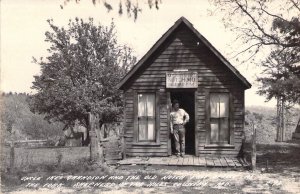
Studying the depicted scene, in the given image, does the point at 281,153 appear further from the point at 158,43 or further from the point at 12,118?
the point at 12,118

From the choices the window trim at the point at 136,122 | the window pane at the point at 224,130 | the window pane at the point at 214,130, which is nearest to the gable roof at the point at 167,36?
the window trim at the point at 136,122

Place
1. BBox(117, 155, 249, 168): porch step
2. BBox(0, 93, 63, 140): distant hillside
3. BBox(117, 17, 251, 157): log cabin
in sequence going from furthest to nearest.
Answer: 1. BBox(0, 93, 63, 140): distant hillside
2. BBox(117, 17, 251, 157): log cabin
3. BBox(117, 155, 249, 168): porch step

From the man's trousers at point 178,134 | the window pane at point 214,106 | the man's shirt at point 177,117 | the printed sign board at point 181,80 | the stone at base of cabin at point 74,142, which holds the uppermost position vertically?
the printed sign board at point 181,80

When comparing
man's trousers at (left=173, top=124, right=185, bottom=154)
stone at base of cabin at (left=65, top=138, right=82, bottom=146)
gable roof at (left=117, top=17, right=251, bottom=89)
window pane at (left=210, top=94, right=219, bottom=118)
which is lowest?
stone at base of cabin at (left=65, top=138, right=82, bottom=146)

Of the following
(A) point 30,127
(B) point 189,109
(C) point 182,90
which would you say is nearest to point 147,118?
(C) point 182,90

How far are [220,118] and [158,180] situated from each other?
15.5 ft

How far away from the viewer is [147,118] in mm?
14703

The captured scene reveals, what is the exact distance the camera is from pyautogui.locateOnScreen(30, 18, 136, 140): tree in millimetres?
27219

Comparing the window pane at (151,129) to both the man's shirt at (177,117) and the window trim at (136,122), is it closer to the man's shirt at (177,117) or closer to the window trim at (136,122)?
the window trim at (136,122)

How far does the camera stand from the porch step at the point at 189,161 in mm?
12467

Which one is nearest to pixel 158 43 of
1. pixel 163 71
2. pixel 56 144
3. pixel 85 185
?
pixel 163 71

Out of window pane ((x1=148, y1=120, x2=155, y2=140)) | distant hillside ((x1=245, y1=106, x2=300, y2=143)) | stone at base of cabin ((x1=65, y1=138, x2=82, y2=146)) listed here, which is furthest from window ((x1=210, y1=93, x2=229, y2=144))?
stone at base of cabin ((x1=65, y1=138, x2=82, y2=146))

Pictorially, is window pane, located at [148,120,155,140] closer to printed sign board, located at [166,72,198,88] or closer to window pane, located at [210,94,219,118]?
printed sign board, located at [166,72,198,88]

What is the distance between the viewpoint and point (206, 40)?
14.2m
